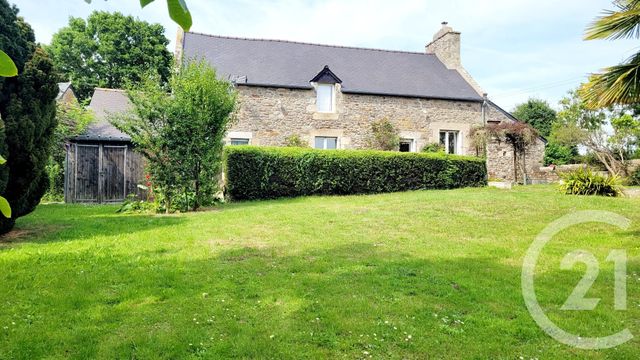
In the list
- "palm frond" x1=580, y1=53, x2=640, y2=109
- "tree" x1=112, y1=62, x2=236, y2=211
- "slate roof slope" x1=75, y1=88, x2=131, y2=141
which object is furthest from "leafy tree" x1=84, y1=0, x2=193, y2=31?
"slate roof slope" x1=75, y1=88, x2=131, y2=141

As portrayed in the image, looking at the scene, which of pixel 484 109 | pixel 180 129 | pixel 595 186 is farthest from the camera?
pixel 484 109

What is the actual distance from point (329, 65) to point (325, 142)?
13.0 feet

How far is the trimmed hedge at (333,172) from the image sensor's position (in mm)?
13633

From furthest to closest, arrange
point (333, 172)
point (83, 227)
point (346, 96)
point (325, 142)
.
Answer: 1. point (325, 142)
2. point (346, 96)
3. point (333, 172)
4. point (83, 227)

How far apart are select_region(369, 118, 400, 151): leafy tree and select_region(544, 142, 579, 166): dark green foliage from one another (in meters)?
17.0

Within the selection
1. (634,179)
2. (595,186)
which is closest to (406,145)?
(595,186)

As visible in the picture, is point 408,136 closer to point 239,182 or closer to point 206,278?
point 239,182

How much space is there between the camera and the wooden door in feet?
52.2

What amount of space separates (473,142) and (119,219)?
15365 mm

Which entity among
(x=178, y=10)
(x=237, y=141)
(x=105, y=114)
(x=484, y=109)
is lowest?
(x=178, y=10)

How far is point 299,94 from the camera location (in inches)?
723

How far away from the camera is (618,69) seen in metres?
6.92

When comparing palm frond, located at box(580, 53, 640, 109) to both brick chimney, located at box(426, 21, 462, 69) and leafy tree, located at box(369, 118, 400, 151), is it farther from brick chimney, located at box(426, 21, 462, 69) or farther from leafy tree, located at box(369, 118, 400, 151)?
brick chimney, located at box(426, 21, 462, 69)

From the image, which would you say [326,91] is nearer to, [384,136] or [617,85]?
[384,136]
